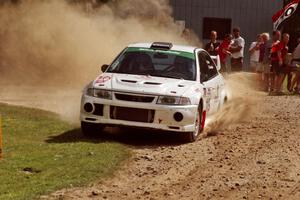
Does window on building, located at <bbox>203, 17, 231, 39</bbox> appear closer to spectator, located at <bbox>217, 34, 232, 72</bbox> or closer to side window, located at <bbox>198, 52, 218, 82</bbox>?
spectator, located at <bbox>217, 34, 232, 72</bbox>

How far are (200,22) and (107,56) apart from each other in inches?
319

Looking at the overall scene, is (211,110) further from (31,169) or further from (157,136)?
(31,169)

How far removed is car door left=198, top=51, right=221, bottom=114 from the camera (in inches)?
463

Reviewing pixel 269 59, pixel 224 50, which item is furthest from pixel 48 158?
pixel 269 59

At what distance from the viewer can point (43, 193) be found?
7316 mm

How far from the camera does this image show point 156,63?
11773 mm

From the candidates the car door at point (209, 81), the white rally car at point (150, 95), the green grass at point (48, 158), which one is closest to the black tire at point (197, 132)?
the white rally car at point (150, 95)

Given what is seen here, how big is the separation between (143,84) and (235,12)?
19.7m

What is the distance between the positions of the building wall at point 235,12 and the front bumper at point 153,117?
1933cm

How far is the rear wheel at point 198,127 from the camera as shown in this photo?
10.9m

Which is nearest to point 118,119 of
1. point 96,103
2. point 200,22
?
point 96,103

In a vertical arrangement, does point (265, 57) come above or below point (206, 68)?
below

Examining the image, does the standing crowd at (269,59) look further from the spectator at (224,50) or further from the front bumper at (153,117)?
the front bumper at (153,117)

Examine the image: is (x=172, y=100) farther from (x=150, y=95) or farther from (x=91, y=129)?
(x=91, y=129)
